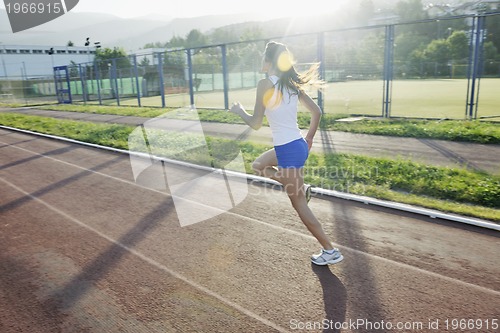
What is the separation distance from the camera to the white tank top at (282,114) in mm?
3775

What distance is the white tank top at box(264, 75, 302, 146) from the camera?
378 cm

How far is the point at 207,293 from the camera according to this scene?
368 centimetres

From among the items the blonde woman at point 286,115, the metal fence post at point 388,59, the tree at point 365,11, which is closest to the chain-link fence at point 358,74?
the metal fence post at point 388,59

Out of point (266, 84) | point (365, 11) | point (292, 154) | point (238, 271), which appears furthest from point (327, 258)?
point (365, 11)

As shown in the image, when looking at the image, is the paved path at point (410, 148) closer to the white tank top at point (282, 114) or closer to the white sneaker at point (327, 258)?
the white sneaker at point (327, 258)

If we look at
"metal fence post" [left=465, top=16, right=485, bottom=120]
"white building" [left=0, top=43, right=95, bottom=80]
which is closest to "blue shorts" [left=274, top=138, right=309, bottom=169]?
"metal fence post" [left=465, top=16, right=485, bottom=120]

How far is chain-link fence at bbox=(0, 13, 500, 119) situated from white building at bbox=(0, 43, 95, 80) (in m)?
8.36

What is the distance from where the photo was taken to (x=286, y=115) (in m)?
3.82

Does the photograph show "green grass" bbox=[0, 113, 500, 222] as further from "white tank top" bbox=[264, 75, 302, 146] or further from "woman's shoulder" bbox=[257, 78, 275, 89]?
"woman's shoulder" bbox=[257, 78, 275, 89]

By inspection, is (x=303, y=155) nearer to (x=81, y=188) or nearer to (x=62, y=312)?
(x=62, y=312)

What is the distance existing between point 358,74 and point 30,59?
62.7 m

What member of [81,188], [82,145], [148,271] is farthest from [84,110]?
[148,271]

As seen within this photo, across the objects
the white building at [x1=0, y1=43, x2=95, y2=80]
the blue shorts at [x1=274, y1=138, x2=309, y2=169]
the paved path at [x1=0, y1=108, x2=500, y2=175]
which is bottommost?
the paved path at [x1=0, y1=108, x2=500, y2=175]

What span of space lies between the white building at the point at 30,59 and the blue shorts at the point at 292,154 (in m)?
61.4
